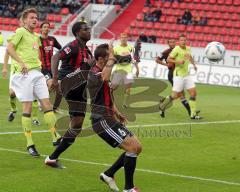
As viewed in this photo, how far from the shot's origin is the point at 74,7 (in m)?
45.9

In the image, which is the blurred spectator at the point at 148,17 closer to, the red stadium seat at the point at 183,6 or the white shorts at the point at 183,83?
the red stadium seat at the point at 183,6

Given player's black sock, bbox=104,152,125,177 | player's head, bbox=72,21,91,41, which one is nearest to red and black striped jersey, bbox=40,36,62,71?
player's head, bbox=72,21,91,41

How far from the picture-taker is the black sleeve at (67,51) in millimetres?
12492

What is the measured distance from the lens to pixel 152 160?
12883 millimetres

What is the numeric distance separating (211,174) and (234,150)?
9.24 feet

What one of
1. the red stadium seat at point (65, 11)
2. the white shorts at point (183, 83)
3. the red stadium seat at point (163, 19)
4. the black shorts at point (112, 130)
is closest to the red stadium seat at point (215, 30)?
the red stadium seat at point (163, 19)

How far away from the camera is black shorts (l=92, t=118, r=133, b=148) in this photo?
9.94m

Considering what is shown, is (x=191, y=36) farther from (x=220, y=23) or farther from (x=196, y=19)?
(x=220, y=23)

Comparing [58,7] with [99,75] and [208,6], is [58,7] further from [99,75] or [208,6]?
[99,75]

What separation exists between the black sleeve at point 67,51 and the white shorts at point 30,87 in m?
0.59

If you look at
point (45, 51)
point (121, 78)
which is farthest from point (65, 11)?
point (45, 51)

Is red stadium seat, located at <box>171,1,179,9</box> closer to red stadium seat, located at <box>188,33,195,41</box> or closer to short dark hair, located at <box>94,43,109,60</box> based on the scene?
red stadium seat, located at <box>188,33,195,41</box>

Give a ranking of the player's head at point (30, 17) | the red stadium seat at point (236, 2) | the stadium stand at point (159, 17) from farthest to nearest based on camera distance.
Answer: the red stadium seat at point (236, 2) < the stadium stand at point (159, 17) < the player's head at point (30, 17)

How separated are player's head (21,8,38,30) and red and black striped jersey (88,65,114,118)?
8.84 ft
